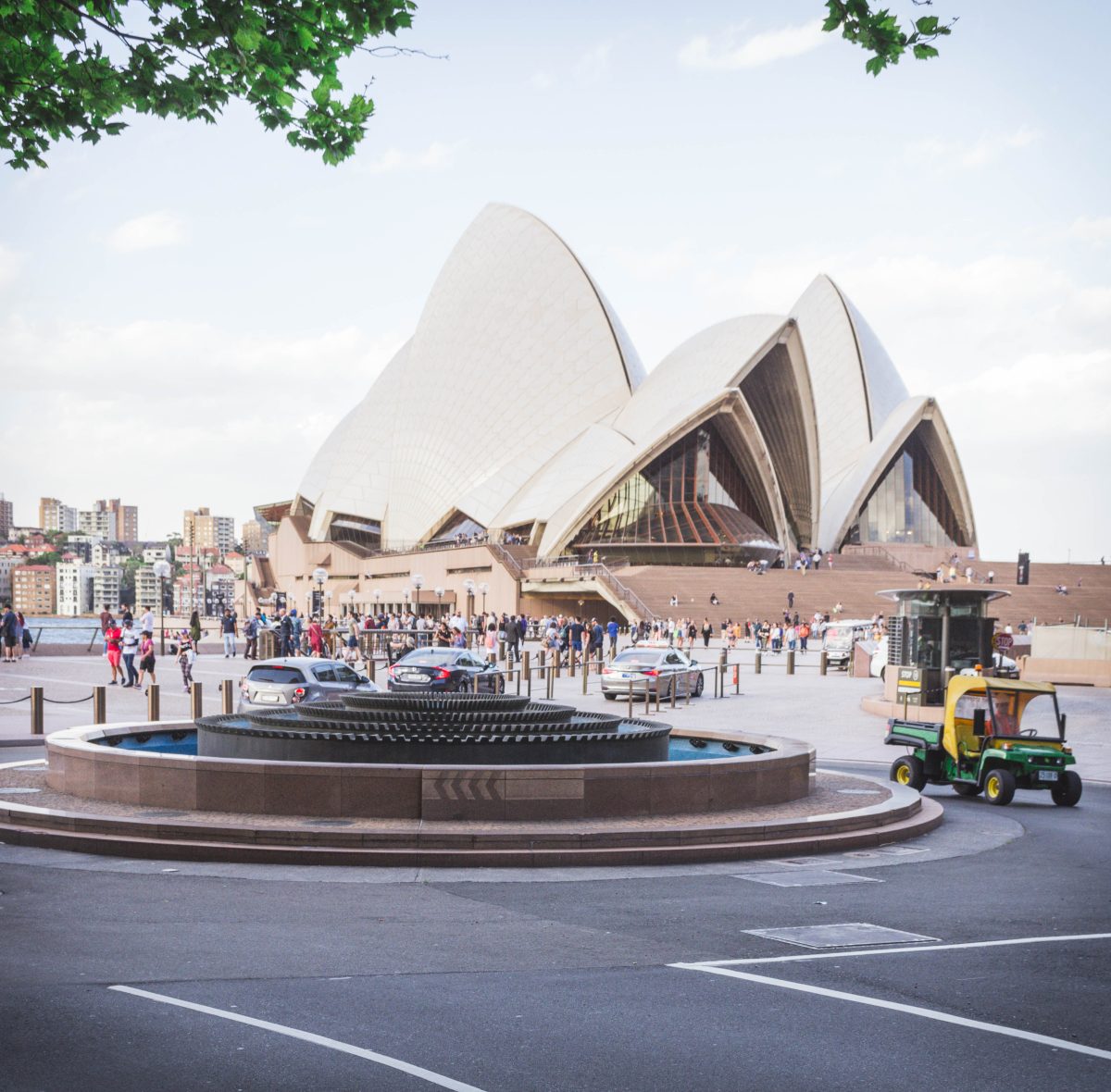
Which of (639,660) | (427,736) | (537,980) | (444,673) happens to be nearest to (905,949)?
(537,980)

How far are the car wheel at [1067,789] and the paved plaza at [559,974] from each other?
276 cm

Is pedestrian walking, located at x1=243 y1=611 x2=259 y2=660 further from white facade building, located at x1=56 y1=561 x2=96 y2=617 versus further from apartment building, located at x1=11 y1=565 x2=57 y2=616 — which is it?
apartment building, located at x1=11 y1=565 x2=57 y2=616

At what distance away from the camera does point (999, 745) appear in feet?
40.7

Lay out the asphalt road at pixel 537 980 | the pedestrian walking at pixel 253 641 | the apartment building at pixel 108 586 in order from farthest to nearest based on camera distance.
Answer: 1. the apartment building at pixel 108 586
2. the pedestrian walking at pixel 253 641
3. the asphalt road at pixel 537 980

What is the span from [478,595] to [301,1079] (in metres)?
55.2

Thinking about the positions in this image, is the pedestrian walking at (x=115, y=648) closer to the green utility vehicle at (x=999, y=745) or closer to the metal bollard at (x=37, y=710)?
the metal bollard at (x=37, y=710)

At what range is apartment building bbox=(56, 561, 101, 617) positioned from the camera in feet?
570

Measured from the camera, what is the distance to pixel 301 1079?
417 cm

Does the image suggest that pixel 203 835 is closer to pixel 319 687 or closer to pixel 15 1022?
pixel 15 1022

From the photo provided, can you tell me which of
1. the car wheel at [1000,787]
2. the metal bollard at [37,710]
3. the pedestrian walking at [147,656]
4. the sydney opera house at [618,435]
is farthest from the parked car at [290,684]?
the sydney opera house at [618,435]

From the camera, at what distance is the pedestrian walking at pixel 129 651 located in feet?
82.0

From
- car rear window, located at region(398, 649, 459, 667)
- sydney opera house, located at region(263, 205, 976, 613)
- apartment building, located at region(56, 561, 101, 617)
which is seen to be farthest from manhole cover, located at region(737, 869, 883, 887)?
apartment building, located at region(56, 561, 101, 617)

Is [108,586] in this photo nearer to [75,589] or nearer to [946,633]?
[75,589]

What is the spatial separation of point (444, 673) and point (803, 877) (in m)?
13.4
